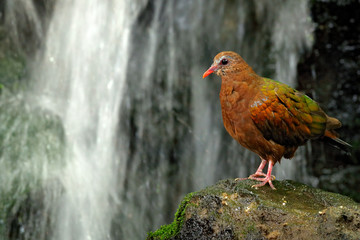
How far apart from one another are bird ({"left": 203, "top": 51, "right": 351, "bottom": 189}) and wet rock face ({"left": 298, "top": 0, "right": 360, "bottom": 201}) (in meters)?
4.04

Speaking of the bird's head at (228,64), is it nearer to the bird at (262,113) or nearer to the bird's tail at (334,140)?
the bird at (262,113)

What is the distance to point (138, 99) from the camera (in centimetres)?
768

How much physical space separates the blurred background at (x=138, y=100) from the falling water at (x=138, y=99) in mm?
18

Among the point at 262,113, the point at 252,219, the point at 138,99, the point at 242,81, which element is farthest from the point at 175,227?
the point at 138,99

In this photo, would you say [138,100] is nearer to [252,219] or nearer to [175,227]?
[175,227]

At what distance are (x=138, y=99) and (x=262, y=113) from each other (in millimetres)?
4377

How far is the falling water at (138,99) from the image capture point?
701 centimetres

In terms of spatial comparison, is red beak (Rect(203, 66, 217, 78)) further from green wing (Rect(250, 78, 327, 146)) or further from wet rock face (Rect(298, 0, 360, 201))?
wet rock face (Rect(298, 0, 360, 201))

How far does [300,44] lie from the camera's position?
7727mm

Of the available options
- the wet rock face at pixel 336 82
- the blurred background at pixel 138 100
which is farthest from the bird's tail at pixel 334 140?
the wet rock face at pixel 336 82

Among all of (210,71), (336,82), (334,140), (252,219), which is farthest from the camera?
(336,82)

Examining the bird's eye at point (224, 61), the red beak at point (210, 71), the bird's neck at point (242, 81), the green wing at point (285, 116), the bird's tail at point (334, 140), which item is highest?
the bird's eye at point (224, 61)

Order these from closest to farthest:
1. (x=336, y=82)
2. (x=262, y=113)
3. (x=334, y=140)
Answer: (x=262, y=113) → (x=334, y=140) → (x=336, y=82)

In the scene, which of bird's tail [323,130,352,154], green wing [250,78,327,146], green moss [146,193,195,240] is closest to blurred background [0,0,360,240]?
bird's tail [323,130,352,154]
